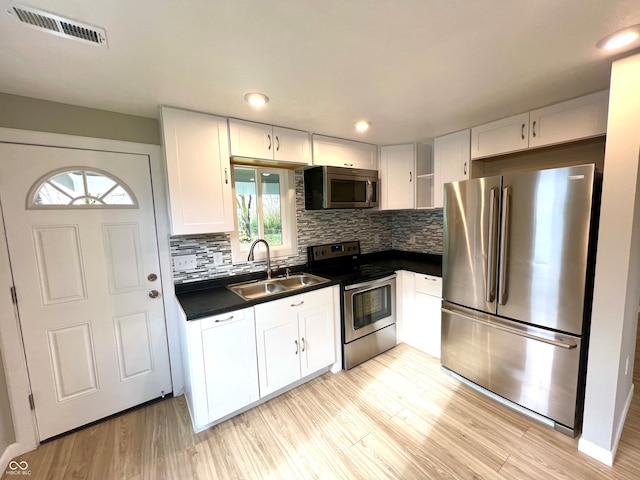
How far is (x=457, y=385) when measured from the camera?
221 centimetres

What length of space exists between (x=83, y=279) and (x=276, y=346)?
1452mm

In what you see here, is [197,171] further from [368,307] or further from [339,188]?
[368,307]

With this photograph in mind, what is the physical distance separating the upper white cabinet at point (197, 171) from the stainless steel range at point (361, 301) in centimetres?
110

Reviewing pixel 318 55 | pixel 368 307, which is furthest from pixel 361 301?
pixel 318 55

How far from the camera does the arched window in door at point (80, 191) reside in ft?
5.48

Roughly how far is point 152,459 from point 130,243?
145 centimetres

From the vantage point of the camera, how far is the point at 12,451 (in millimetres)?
1607

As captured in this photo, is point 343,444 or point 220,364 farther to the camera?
point 220,364

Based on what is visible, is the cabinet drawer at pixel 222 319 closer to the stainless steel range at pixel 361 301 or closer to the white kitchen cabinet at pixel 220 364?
the white kitchen cabinet at pixel 220 364

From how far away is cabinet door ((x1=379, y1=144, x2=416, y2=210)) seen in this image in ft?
9.37

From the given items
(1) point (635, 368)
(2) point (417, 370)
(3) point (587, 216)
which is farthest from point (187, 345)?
(1) point (635, 368)

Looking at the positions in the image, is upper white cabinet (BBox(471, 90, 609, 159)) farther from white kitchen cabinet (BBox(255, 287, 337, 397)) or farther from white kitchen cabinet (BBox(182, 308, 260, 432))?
white kitchen cabinet (BBox(182, 308, 260, 432))

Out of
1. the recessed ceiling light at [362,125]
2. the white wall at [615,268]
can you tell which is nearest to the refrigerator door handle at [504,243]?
the white wall at [615,268]

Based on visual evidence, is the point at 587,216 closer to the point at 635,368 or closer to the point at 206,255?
the point at 635,368
